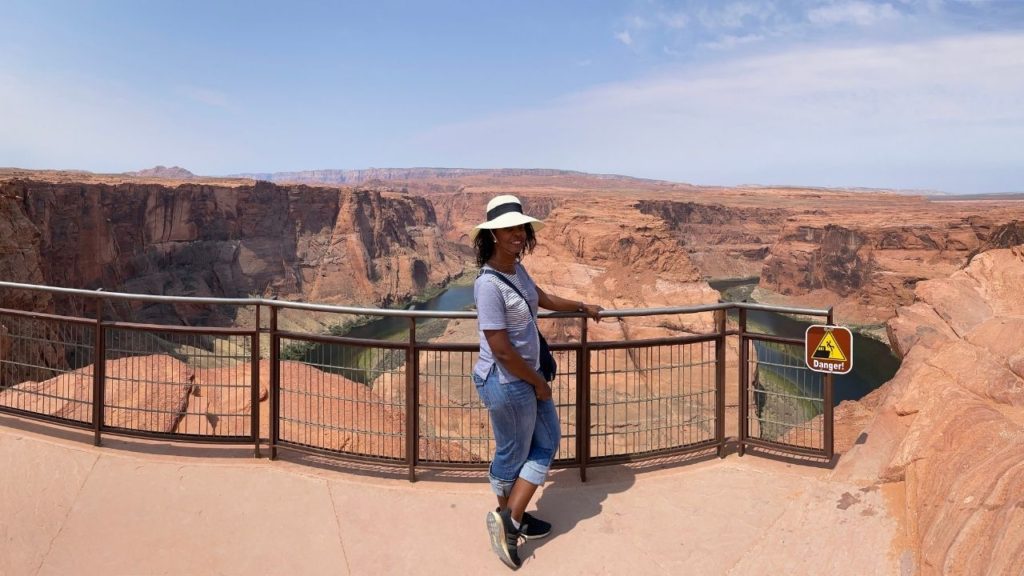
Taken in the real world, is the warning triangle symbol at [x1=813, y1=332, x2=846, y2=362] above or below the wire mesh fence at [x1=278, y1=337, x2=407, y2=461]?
above

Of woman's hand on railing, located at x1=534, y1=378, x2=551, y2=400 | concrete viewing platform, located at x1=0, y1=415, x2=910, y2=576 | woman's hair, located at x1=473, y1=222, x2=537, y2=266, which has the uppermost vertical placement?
woman's hair, located at x1=473, y1=222, x2=537, y2=266

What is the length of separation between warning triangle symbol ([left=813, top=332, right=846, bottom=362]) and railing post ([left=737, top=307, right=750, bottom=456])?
0.49m

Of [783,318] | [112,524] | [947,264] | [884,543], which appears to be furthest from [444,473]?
[947,264]

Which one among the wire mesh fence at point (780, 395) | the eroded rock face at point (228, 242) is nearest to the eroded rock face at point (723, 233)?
the eroded rock face at point (228, 242)

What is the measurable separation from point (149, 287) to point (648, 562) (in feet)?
193

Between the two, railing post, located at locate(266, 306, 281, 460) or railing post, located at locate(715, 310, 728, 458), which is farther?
railing post, located at locate(715, 310, 728, 458)

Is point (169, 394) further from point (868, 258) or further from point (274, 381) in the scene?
point (868, 258)

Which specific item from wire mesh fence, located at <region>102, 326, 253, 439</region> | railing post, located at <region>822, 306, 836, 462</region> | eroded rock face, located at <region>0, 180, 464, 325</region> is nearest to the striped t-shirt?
railing post, located at <region>822, 306, 836, 462</region>

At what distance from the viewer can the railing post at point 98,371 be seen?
15.9 feet

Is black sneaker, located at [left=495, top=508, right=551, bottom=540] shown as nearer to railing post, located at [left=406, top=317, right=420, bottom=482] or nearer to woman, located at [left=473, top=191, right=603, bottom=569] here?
woman, located at [left=473, top=191, right=603, bottom=569]

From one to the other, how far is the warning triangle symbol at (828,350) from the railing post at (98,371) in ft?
17.1

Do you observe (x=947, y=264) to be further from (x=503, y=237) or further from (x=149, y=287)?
(x=149, y=287)

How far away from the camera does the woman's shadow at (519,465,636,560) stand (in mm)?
3957

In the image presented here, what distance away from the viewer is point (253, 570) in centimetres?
355
